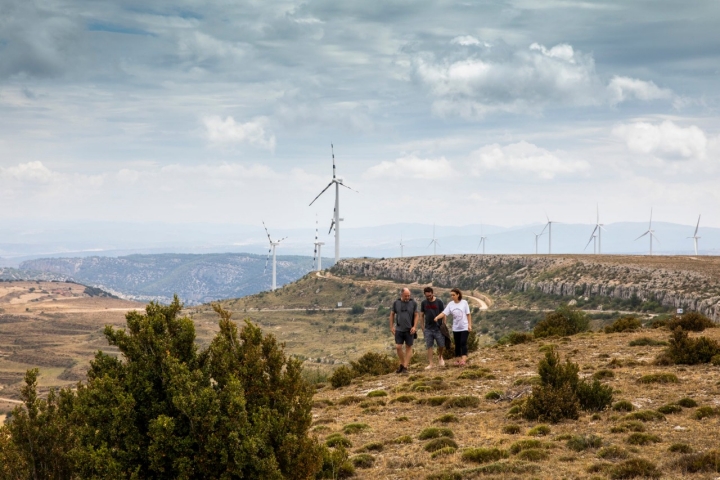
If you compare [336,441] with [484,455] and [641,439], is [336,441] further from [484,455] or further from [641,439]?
[641,439]

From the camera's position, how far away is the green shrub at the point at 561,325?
36.6m

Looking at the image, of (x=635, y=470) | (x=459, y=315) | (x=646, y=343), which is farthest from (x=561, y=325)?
(x=635, y=470)

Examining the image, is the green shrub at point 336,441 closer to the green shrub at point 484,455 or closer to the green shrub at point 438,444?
the green shrub at point 438,444

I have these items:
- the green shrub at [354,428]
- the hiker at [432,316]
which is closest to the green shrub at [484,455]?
the green shrub at [354,428]

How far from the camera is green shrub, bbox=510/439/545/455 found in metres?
13.9

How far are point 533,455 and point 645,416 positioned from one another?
158 inches

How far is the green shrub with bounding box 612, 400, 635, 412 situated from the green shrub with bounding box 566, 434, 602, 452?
3.22 meters

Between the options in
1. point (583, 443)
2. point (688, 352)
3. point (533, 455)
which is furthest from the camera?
point (688, 352)

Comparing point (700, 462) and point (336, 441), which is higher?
point (700, 462)

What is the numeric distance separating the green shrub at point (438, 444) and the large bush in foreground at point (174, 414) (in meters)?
4.54

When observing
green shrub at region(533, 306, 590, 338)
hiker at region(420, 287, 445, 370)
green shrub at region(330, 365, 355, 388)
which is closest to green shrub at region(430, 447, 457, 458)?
hiker at region(420, 287, 445, 370)

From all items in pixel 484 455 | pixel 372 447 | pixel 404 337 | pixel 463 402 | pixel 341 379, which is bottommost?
pixel 341 379

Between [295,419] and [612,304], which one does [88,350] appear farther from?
[295,419]

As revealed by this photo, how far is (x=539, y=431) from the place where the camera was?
15359mm
